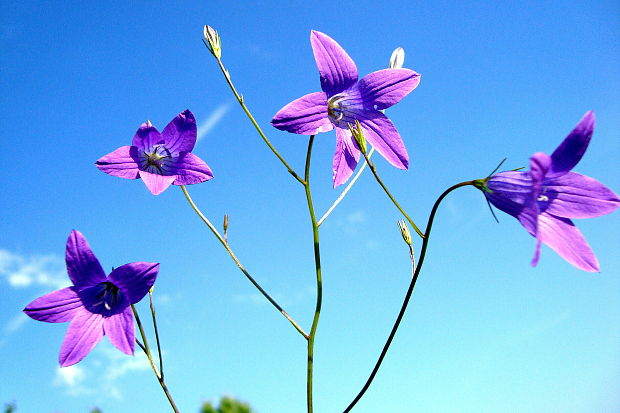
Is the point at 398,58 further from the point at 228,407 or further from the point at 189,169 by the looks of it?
the point at 228,407

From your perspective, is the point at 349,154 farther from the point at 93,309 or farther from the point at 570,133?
the point at 93,309

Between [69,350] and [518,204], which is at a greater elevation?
[69,350]

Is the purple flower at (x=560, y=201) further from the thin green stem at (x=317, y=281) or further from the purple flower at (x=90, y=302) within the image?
the purple flower at (x=90, y=302)

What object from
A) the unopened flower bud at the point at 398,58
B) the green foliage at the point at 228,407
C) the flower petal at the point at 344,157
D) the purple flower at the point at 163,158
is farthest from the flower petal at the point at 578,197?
the green foliage at the point at 228,407

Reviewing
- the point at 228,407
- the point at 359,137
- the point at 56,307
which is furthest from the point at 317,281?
the point at 228,407

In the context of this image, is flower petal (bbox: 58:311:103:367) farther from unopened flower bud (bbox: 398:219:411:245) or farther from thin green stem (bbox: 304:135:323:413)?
unopened flower bud (bbox: 398:219:411:245)

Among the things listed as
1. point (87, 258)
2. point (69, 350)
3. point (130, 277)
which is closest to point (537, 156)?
point (130, 277)
